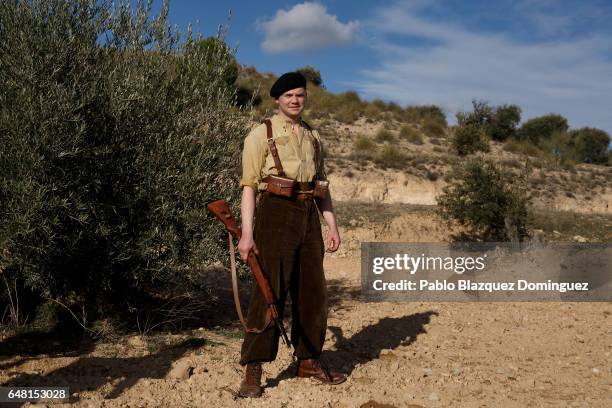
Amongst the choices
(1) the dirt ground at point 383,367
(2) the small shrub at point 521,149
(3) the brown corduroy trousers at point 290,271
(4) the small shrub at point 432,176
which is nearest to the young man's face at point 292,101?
(3) the brown corduroy trousers at point 290,271

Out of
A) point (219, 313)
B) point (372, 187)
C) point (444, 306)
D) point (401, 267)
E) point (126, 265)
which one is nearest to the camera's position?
point (126, 265)

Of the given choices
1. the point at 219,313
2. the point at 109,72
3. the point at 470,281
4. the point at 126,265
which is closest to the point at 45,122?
the point at 109,72

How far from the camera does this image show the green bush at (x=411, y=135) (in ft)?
88.5

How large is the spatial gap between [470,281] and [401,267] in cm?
160

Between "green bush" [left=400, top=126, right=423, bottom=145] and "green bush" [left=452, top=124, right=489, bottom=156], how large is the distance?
2134mm

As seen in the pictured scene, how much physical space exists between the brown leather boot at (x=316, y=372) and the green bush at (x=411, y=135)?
23.3 metres

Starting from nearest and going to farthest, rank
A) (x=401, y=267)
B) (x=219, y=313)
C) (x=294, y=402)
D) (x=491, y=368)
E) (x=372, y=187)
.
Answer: (x=294, y=402) < (x=491, y=368) < (x=219, y=313) < (x=401, y=267) < (x=372, y=187)

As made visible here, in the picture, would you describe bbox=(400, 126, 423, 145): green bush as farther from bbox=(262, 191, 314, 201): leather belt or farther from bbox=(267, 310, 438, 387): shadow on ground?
bbox=(262, 191, 314, 201): leather belt

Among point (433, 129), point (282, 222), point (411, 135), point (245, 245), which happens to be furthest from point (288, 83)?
point (433, 129)

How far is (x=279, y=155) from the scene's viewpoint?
400 cm

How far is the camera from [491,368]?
16.9 feet

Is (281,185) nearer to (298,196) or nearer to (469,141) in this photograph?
(298,196)

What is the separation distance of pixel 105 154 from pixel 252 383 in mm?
2515

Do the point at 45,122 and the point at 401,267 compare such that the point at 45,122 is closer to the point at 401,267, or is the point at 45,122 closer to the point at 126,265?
the point at 126,265
